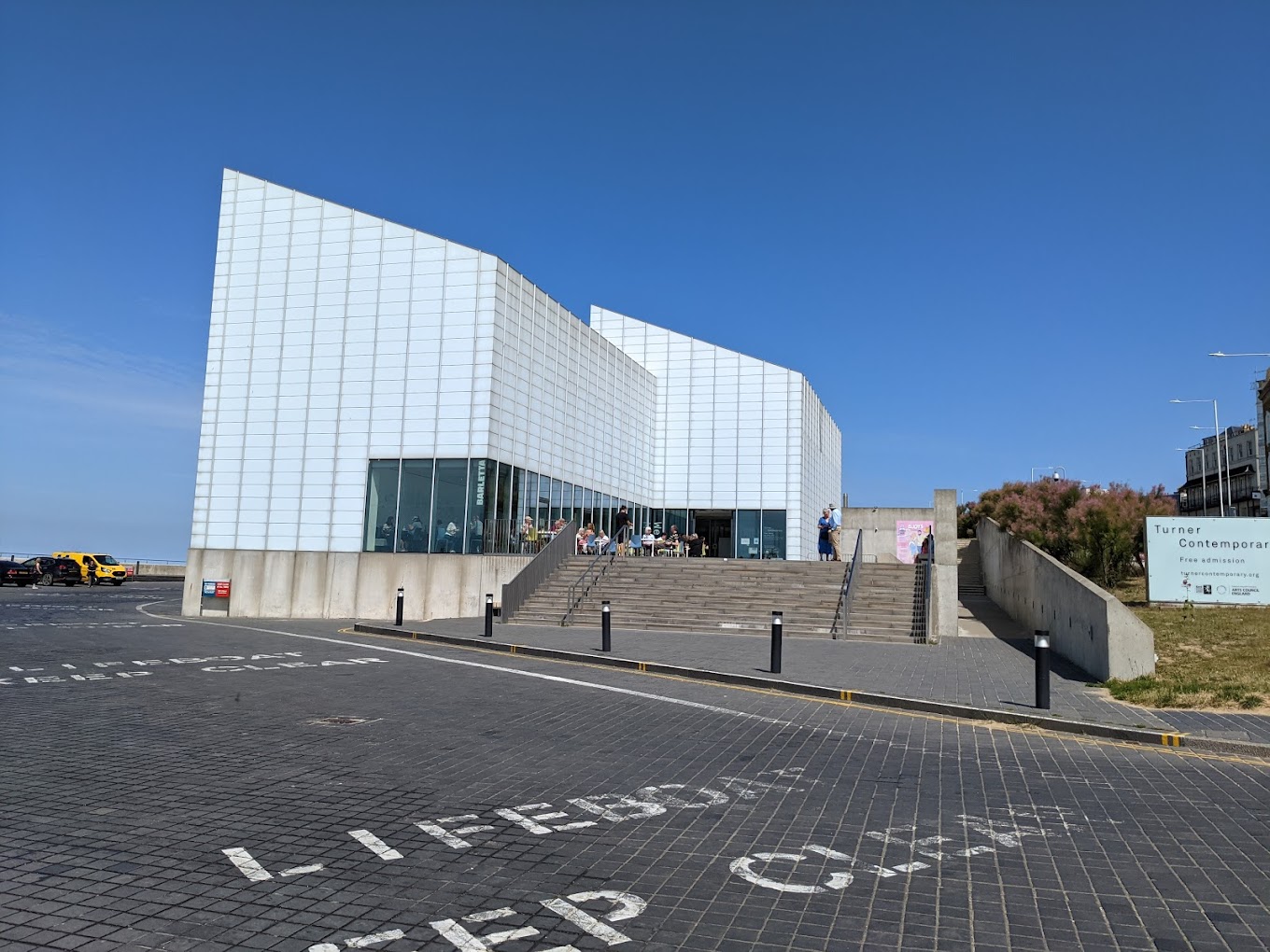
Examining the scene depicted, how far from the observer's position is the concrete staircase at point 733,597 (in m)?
21.8

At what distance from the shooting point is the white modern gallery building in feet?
93.7

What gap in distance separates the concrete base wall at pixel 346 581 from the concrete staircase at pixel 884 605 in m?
10.3

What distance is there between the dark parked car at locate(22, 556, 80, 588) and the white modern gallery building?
26247 millimetres

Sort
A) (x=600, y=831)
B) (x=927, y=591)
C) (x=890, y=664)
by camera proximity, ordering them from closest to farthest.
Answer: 1. (x=600, y=831)
2. (x=890, y=664)
3. (x=927, y=591)

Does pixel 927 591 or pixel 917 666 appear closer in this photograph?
pixel 917 666

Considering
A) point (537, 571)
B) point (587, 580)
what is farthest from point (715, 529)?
point (537, 571)

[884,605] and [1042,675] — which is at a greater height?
[884,605]

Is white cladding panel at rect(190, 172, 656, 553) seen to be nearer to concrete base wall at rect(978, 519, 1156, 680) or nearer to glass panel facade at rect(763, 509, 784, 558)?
glass panel facade at rect(763, 509, 784, 558)

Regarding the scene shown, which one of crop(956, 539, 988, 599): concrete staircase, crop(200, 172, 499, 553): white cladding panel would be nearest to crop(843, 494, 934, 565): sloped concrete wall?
crop(956, 539, 988, 599): concrete staircase

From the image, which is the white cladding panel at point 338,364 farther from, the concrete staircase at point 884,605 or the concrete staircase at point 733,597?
the concrete staircase at point 884,605

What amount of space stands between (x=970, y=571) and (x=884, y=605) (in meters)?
16.9

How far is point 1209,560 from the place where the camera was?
20.8 metres

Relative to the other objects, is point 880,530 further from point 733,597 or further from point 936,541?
point 733,597

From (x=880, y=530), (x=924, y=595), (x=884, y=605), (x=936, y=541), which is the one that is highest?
(x=880, y=530)
